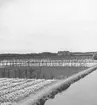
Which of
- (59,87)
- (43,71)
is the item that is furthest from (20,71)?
(59,87)

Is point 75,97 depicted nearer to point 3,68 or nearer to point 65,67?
point 65,67

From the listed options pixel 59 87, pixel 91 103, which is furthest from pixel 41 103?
pixel 59 87

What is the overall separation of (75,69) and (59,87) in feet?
83.7

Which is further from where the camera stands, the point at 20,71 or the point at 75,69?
the point at 20,71

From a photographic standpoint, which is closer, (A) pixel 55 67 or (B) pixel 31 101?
(B) pixel 31 101

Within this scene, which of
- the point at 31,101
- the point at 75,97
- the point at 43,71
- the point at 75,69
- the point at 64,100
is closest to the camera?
the point at 31,101

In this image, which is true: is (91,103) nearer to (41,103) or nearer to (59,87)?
(41,103)

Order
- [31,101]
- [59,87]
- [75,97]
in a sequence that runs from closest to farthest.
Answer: [31,101] < [75,97] < [59,87]

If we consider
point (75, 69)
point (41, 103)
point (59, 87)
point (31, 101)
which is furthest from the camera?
point (75, 69)

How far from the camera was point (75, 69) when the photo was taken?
111 feet

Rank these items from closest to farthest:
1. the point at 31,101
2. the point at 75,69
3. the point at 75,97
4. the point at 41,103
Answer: the point at 31,101, the point at 41,103, the point at 75,97, the point at 75,69

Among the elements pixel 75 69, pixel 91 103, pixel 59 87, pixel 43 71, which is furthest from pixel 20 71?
pixel 91 103

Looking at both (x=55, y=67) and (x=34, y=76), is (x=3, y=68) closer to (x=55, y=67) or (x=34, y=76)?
(x=34, y=76)

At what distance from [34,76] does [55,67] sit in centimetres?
412
